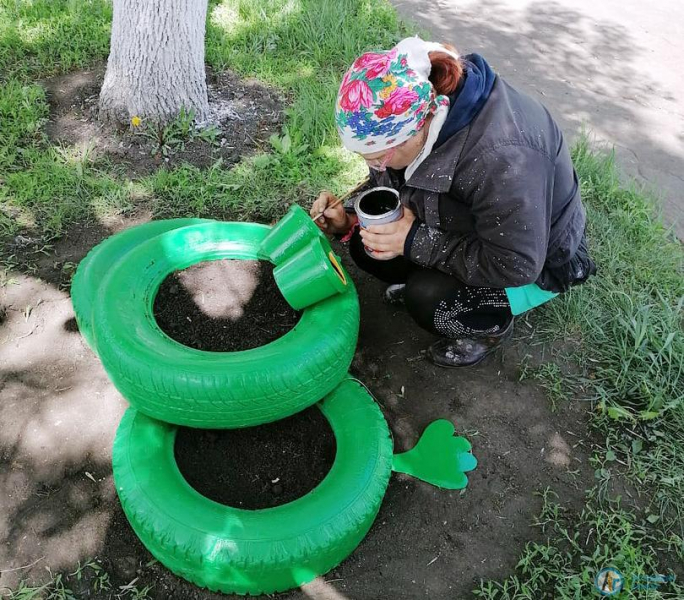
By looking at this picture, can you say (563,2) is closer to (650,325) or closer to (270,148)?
(270,148)

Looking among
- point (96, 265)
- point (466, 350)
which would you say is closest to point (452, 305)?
point (466, 350)

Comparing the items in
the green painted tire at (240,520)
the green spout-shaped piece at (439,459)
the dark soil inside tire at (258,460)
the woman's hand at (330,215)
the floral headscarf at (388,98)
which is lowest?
the green spout-shaped piece at (439,459)

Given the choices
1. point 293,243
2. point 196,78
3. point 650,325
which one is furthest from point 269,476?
point 196,78

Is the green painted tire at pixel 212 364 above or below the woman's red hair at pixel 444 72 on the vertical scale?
below

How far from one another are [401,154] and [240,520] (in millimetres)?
1292

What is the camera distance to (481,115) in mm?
1925

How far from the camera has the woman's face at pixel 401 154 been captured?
6.35 feet

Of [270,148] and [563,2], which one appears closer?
[270,148]

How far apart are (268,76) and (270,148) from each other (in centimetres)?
81

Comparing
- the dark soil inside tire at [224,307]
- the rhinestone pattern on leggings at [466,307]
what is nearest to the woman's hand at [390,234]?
the rhinestone pattern on leggings at [466,307]

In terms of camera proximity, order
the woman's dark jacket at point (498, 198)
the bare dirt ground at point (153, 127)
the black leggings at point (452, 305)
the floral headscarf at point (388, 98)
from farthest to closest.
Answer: the bare dirt ground at point (153, 127)
the black leggings at point (452, 305)
the woman's dark jacket at point (498, 198)
the floral headscarf at point (388, 98)

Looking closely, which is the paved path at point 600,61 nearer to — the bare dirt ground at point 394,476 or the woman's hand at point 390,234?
the bare dirt ground at point 394,476

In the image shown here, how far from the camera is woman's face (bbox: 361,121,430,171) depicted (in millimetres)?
1935

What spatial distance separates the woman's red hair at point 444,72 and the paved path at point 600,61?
93.2 inches
